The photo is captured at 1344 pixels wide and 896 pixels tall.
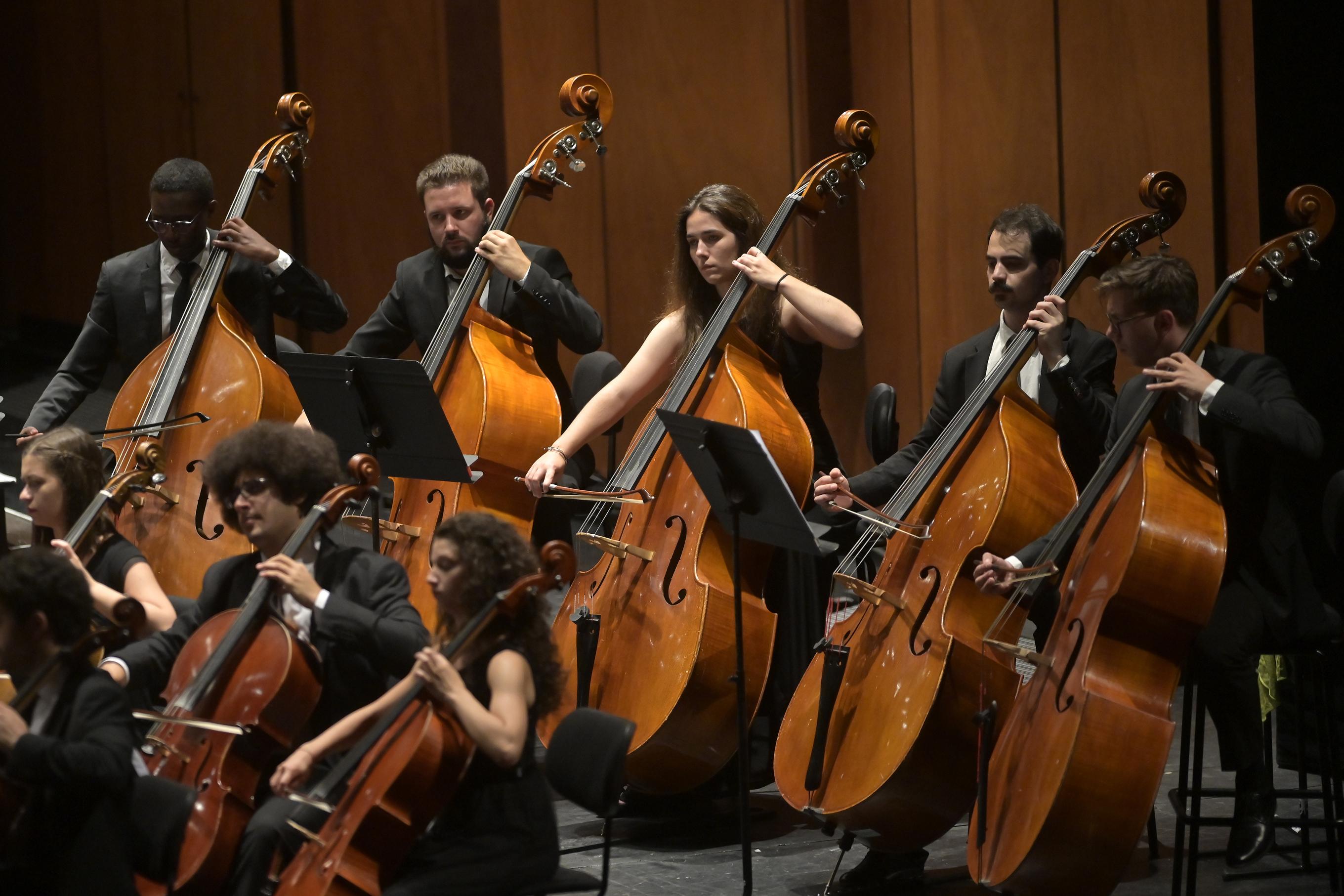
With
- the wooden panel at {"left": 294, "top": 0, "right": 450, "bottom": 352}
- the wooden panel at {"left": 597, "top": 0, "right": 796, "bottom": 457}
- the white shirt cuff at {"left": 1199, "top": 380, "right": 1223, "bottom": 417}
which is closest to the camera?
the white shirt cuff at {"left": 1199, "top": 380, "right": 1223, "bottom": 417}

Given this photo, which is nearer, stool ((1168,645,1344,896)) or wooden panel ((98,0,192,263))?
stool ((1168,645,1344,896))

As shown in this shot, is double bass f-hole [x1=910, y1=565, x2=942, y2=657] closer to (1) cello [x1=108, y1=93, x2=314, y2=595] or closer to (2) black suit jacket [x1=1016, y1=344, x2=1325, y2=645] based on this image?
(2) black suit jacket [x1=1016, y1=344, x2=1325, y2=645]

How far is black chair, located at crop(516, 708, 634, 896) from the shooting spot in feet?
8.40

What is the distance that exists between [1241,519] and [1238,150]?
1.76 metres

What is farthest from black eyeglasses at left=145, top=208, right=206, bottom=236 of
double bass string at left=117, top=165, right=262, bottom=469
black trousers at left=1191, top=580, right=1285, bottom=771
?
black trousers at left=1191, top=580, right=1285, bottom=771

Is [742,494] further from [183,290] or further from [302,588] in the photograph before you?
[183,290]

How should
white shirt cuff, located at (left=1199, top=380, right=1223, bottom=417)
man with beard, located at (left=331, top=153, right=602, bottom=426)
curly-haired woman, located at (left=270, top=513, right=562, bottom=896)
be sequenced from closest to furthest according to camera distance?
curly-haired woman, located at (left=270, top=513, right=562, bottom=896), white shirt cuff, located at (left=1199, top=380, right=1223, bottom=417), man with beard, located at (left=331, top=153, right=602, bottom=426)

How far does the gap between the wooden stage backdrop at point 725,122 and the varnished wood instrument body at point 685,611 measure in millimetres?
1768

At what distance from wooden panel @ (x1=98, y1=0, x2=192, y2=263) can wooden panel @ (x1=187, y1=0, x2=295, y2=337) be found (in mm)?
78

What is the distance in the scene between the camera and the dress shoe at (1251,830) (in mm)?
3283

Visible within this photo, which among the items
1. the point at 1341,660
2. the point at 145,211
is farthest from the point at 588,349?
the point at 145,211

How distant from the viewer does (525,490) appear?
3.81 metres

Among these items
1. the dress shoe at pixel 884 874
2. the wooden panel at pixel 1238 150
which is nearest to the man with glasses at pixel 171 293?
the dress shoe at pixel 884 874

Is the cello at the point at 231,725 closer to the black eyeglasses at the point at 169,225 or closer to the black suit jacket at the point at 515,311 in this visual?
the black suit jacket at the point at 515,311
